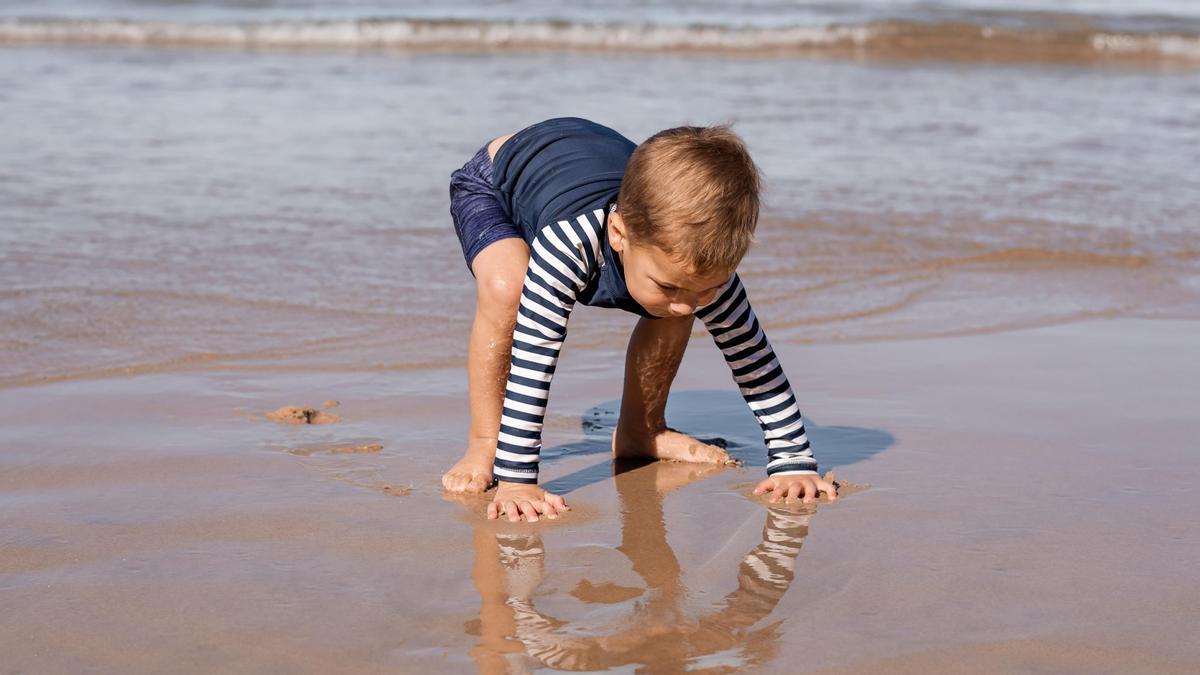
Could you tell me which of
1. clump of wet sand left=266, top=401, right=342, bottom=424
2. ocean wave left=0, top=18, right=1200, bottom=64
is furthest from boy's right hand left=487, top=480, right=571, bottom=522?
ocean wave left=0, top=18, right=1200, bottom=64

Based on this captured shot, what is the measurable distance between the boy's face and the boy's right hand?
47cm

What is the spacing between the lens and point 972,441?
3.29 meters

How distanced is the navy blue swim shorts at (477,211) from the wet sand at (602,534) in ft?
1.72

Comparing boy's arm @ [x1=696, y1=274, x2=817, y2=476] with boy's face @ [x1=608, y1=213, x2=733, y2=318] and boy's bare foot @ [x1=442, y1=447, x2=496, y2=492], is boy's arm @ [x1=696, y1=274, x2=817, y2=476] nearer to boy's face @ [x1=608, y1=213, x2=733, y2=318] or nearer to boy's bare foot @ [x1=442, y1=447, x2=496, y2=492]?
boy's face @ [x1=608, y1=213, x2=733, y2=318]

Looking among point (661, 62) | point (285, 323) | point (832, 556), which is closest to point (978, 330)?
point (832, 556)

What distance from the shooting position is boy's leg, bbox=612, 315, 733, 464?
10.6ft

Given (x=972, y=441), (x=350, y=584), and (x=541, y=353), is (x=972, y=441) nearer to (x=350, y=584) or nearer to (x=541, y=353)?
(x=541, y=353)

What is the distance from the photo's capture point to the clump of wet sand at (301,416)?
341 centimetres

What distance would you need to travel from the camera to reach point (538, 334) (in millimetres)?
2822

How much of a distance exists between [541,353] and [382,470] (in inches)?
21.5

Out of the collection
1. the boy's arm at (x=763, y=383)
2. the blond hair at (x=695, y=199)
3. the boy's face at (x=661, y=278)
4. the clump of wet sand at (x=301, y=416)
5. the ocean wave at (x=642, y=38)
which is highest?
the ocean wave at (x=642, y=38)

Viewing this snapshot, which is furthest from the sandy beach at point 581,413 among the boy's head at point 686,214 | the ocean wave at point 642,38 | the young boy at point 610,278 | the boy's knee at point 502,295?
the ocean wave at point 642,38

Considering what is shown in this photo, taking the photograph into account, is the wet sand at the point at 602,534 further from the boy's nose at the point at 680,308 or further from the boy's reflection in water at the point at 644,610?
the boy's nose at the point at 680,308

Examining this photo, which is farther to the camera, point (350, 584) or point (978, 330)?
point (978, 330)
